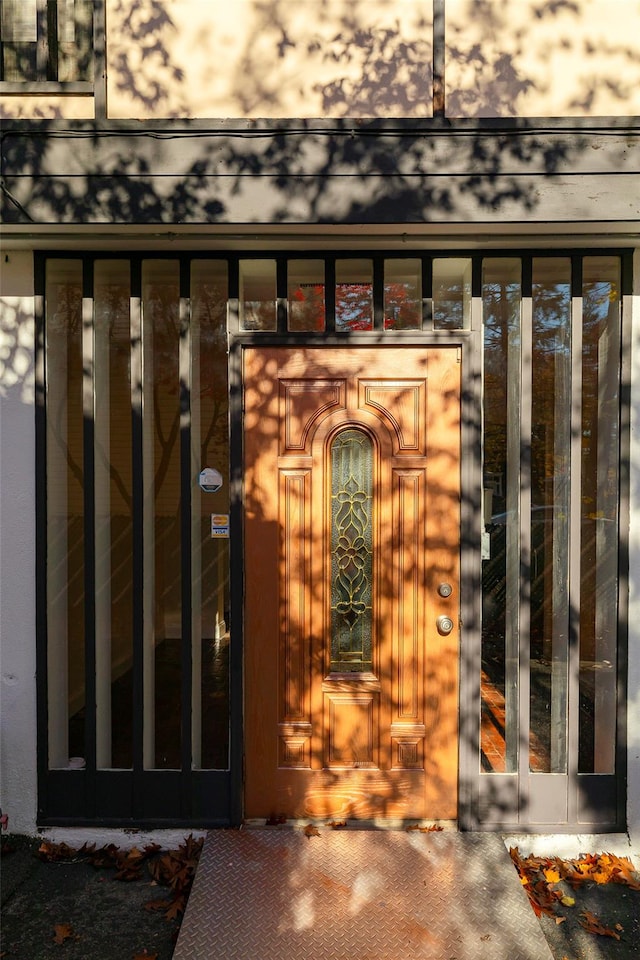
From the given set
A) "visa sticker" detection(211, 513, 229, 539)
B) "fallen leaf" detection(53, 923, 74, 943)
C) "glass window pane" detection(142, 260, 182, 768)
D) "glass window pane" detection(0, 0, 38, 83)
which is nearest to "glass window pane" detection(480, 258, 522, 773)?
"visa sticker" detection(211, 513, 229, 539)

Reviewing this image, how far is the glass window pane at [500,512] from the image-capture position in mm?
3369

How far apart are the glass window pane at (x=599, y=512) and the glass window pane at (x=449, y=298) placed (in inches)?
27.2

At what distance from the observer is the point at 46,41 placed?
3223mm

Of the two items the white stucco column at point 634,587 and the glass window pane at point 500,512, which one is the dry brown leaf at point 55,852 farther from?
the white stucco column at point 634,587

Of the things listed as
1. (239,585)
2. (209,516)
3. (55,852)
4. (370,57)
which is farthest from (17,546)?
(370,57)

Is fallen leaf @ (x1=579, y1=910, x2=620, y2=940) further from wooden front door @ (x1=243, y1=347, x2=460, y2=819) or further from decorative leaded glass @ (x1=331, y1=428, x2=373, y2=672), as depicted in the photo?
decorative leaded glass @ (x1=331, y1=428, x2=373, y2=672)

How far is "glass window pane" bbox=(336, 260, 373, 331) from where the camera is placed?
3.37m

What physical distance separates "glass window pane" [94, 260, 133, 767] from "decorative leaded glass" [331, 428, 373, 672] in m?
1.22

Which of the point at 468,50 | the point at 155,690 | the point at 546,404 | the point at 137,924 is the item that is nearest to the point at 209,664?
the point at 155,690

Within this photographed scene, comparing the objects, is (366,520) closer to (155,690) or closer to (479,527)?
(479,527)

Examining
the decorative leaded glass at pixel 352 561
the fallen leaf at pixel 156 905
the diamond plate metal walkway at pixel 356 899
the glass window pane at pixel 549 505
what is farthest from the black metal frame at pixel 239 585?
the decorative leaded glass at pixel 352 561

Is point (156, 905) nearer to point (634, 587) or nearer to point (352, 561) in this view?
point (352, 561)

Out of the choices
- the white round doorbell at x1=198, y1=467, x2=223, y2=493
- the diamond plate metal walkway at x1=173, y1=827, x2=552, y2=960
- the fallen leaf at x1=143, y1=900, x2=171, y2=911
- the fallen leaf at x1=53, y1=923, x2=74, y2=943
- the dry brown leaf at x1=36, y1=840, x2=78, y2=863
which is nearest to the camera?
the diamond plate metal walkway at x1=173, y1=827, x2=552, y2=960

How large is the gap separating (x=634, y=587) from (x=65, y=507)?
3.36m
